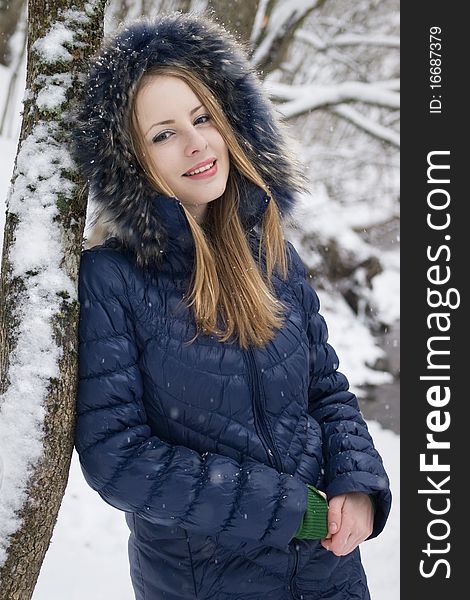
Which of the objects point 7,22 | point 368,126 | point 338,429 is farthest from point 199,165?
point 7,22

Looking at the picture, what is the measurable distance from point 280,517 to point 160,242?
72cm

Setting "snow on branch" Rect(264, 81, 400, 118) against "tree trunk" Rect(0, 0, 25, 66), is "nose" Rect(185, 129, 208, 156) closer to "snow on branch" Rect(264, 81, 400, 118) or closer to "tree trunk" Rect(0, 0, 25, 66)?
"snow on branch" Rect(264, 81, 400, 118)

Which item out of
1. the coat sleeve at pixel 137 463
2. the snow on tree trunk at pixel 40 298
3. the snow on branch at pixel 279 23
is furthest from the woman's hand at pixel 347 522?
the snow on branch at pixel 279 23

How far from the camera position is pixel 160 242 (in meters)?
1.76

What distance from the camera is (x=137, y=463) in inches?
63.7

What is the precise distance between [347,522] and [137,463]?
584 millimetres

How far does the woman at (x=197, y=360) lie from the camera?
1658mm

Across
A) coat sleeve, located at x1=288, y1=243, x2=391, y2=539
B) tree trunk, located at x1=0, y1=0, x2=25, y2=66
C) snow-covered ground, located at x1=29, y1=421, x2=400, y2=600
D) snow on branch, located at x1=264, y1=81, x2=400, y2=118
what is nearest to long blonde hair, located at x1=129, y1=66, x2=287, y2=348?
coat sleeve, located at x1=288, y1=243, x2=391, y2=539

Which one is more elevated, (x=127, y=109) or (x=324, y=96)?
(x=324, y=96)

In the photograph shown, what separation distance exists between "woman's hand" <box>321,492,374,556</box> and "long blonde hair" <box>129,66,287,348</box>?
0.46m

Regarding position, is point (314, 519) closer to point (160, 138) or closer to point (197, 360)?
point (197, 360)

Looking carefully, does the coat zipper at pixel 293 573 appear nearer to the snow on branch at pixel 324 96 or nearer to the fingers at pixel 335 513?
the fingers at pixel 335 513

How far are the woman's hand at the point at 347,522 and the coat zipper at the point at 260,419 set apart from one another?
0.60ft

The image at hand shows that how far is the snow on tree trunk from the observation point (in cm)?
168
